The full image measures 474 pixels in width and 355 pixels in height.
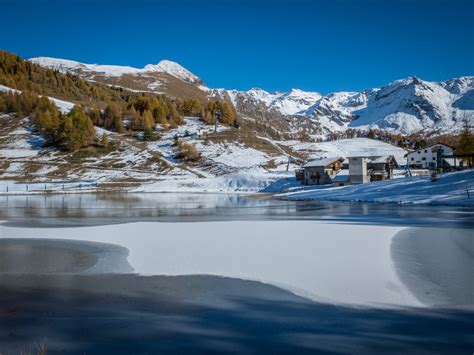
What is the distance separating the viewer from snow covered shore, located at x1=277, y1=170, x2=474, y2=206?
45.3 m

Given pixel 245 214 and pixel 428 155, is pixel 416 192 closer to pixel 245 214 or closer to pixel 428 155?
pixel 245 214

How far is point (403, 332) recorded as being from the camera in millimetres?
8164

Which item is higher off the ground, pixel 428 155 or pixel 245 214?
pixel 428 155

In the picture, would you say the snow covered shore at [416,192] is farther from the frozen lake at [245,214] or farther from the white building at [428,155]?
the white building at [428,155]

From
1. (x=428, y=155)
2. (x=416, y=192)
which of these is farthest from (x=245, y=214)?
(x=428, y=155)

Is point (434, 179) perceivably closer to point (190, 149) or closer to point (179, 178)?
point (179, 178)

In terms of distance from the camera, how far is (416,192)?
168 ft

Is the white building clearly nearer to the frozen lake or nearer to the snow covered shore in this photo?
the snow covered shore

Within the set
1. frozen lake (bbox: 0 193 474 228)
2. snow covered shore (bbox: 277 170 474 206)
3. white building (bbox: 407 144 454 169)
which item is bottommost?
frozen lake (bbox: 0 193 474 228)

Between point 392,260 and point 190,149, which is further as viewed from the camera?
point 190,149

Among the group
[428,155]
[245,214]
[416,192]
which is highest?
[428,155]

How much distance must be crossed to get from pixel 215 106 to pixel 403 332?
18223 cm

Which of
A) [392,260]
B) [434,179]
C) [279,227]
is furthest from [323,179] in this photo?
[392,260]

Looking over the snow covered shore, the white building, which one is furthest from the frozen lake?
the white building
